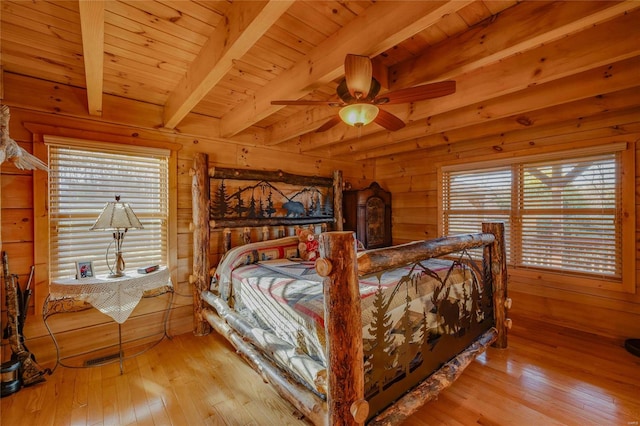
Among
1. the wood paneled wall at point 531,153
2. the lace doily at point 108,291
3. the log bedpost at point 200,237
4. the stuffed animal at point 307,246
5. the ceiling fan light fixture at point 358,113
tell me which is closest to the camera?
the ceiling fan light fixture at point 358,113

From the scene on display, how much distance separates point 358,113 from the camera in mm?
1720

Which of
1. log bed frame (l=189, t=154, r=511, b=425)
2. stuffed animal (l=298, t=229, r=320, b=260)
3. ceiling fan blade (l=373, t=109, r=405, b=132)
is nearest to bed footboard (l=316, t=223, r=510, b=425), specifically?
log bed frame (l=189, t=154, r=511, b=425)

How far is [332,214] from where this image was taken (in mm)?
4172

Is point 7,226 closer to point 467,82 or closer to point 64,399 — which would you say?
point 64,399

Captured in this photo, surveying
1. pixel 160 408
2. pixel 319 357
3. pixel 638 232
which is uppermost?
pixel 638 232

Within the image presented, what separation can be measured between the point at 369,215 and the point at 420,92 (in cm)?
269

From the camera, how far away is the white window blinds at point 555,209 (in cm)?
275

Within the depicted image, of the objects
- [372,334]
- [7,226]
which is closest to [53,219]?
[7,226]

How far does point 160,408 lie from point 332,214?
297 centimetres

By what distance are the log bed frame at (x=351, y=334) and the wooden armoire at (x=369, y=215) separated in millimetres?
1819

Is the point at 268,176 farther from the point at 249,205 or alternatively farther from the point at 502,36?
the point at 502,36

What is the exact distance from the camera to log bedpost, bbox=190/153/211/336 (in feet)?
9.59

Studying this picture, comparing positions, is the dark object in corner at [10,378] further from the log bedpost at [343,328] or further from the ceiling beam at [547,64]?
the ceiling beam at [547,64]

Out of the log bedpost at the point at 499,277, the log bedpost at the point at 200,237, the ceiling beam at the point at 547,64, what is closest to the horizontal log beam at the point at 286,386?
the log bedpost at the point at 200,237
